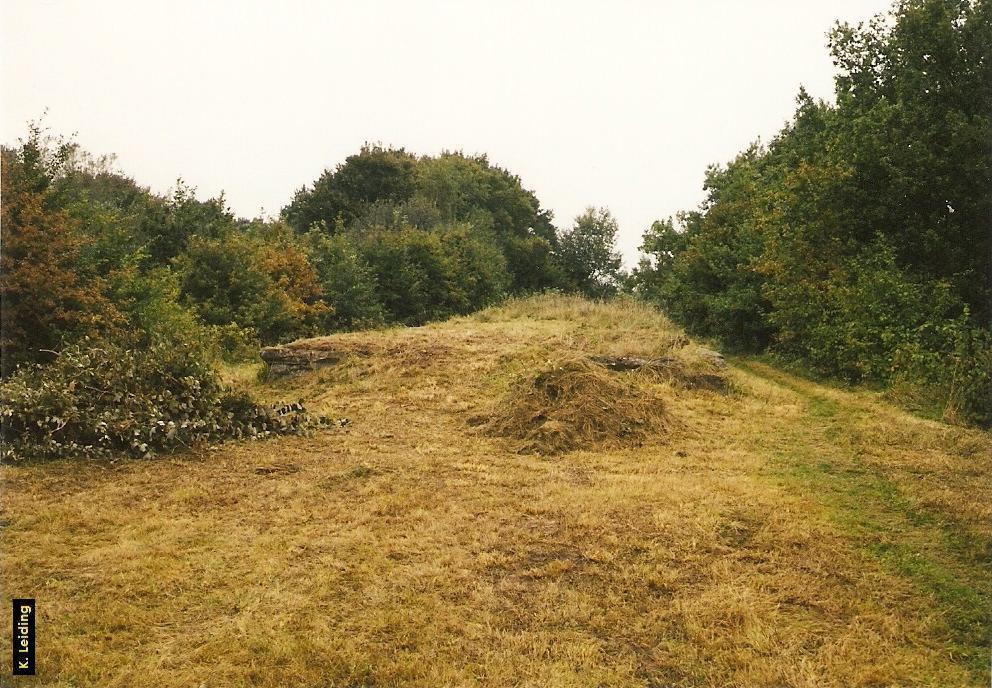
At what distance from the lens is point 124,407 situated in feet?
25.3

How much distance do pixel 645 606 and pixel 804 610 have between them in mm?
966

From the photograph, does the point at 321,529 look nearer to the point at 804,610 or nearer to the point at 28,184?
the point at 804,610

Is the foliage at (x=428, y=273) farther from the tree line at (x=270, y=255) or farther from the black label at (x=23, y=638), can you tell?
the black label at (x=23, y=638)

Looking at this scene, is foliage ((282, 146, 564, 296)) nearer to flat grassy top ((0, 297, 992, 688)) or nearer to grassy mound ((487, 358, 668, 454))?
grassy mound ((487, 358, 668, 454))

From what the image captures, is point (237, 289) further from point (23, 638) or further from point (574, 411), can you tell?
point (23, 638)

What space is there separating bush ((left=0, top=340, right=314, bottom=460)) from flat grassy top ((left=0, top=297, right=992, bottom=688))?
0.32m

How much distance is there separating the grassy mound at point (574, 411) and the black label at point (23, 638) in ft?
16.8

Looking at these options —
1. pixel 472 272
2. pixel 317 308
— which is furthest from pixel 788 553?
pixel 472 272

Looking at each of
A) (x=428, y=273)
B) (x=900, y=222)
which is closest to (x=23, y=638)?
(x=900, y=222)

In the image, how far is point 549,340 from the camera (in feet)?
46.7

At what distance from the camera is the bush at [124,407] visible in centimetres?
723

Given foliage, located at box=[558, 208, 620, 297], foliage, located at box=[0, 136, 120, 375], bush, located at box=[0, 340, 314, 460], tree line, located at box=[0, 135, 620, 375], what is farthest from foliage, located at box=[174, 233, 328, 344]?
foliage, located at box=[558, 208, 620, 297]

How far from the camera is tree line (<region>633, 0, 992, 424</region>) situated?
37.7 feet

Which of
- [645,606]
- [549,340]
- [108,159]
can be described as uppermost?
[108,159]
